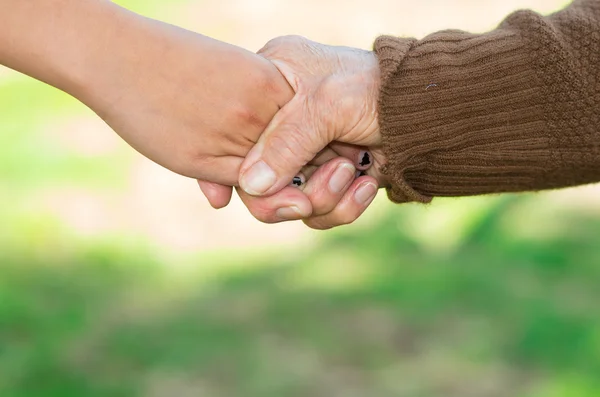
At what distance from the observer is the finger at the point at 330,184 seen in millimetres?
2029

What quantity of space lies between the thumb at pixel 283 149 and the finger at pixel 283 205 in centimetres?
4

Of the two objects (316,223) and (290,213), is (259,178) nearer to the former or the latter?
(290,213)

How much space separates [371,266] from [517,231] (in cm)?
56

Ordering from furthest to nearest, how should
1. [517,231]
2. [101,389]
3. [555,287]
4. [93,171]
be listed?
[93,171], [517,231], [555,287], [101,389]

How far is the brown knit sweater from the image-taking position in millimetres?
1862

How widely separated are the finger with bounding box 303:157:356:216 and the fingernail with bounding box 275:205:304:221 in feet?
0.15

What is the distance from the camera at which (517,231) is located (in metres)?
3.36

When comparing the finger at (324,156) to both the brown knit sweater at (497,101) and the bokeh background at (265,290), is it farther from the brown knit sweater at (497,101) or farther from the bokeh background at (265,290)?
the bokeh background at (265,290)

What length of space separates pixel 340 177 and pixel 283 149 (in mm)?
170

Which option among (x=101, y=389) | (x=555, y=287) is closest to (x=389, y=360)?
(x=555, y=287)

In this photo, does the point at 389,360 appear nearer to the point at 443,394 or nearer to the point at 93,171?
the point at 443,394

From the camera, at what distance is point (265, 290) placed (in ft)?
10.4

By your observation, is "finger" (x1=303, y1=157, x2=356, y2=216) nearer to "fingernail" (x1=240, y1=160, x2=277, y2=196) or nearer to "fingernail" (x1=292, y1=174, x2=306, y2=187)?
"fingernail" (x1=292, y1=174, x2=306, y2=187)

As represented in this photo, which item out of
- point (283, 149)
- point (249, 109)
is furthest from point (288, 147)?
point (249, 109)
